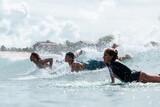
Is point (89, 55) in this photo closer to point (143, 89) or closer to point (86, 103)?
point (143, 89)

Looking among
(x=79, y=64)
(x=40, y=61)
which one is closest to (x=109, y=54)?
(x=79, y=64)

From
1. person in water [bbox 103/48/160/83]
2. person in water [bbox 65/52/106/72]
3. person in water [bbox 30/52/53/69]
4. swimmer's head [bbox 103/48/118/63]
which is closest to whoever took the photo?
swimmer's head [bbox 103/48/118/63]

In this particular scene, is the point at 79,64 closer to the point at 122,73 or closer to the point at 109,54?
the point at 122,73

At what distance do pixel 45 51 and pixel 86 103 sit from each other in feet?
100.0

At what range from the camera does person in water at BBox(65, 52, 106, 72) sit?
59.3ft

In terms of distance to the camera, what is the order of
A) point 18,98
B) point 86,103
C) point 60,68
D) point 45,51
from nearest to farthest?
point 86,103 < point 18,98 < point 60,68 < point 45,51

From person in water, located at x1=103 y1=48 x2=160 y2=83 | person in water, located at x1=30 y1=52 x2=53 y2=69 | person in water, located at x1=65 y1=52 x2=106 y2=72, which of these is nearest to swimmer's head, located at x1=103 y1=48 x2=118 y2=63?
person in water, located at x1=103 y1=48 x2=160 y2=83

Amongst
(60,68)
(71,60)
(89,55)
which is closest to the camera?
(71,60)

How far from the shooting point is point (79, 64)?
1906cm

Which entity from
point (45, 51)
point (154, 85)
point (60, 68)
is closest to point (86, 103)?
point (154, 85)

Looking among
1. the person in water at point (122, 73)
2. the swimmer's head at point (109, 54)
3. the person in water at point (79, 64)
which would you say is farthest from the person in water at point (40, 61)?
the swimmer's head at point (109, 54)

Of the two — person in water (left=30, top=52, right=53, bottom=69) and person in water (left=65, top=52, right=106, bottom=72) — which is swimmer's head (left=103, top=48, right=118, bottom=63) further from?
person in water (left=30, top=52, right=53, bottom=69)

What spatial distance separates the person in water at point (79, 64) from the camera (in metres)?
18.1

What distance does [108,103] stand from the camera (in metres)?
10.3
